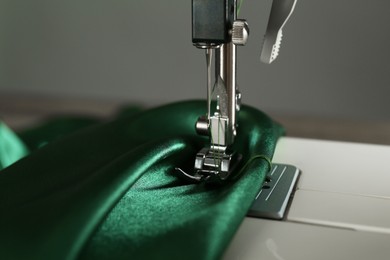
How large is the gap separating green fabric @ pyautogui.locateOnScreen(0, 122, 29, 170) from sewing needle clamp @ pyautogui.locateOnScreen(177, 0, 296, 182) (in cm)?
55

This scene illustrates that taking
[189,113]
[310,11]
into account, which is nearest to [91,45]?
[310,11]

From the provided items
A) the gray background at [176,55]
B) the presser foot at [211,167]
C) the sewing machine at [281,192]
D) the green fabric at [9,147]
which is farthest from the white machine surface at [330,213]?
the gray background at [176,55]

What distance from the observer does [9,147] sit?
1252 millimetres

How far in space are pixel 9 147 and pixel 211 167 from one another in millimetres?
605

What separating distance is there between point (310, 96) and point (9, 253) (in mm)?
2518

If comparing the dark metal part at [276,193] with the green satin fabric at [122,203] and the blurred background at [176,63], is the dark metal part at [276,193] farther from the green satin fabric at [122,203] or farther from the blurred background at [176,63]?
the blurred background at [176,63]

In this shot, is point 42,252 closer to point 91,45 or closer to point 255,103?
point 255,103

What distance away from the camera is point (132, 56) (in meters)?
3.27

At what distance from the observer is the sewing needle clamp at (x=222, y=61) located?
2.63 feet

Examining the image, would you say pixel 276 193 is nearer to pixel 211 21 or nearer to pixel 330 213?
pixel 330 213

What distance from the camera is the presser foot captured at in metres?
0.88

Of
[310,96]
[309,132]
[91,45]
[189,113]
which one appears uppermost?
[189,113]

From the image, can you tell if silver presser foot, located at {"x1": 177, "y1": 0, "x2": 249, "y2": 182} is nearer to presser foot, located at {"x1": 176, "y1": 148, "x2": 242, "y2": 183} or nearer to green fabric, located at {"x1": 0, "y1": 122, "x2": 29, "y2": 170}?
presser foot, located at {"x1": 176, "y1": 148, "x2": 242, "y2": 183}

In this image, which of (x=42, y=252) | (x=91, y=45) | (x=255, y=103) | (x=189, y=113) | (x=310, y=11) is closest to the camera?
(x=42, y=252)
